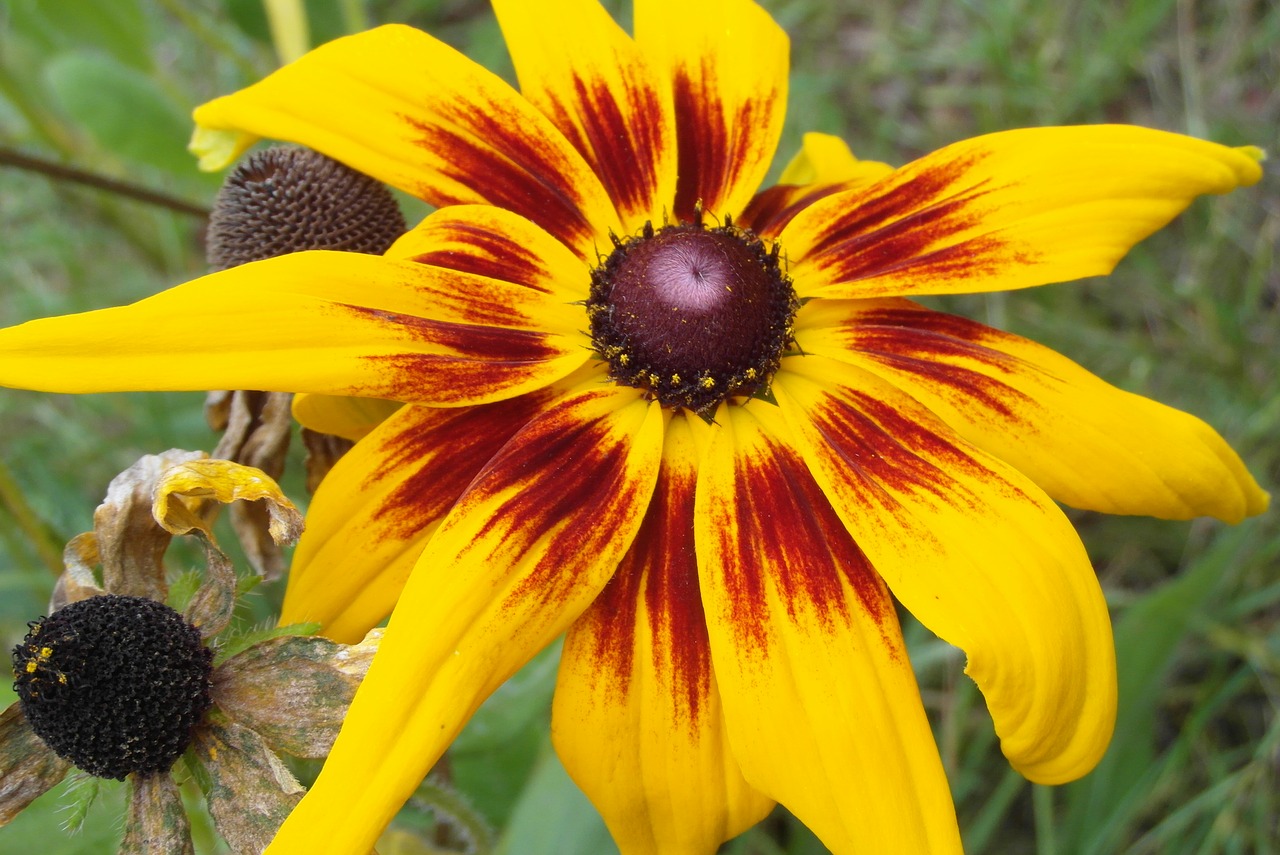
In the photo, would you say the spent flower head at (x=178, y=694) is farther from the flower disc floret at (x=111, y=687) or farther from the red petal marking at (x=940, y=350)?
the red petal marking at (x=940, y=350)

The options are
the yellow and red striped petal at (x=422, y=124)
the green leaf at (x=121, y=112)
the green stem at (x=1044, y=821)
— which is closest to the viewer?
the yellow and red striped petal at (x=422, y=124)

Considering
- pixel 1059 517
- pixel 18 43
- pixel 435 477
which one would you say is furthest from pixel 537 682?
pixel 18 43

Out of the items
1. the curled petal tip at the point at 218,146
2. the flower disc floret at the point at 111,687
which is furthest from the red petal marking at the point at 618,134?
the flower disc floret at the point at 111,687

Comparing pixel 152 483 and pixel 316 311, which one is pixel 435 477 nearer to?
pixel 316 311

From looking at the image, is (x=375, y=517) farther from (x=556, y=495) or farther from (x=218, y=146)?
(x=218, y=146)

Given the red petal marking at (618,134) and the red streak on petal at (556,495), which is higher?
the red petal marking at (618,134)

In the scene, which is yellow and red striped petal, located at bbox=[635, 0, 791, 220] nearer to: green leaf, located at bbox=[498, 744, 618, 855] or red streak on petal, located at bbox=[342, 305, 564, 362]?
red streak on petal, located at bbox=[342, 305, 564, 362]
